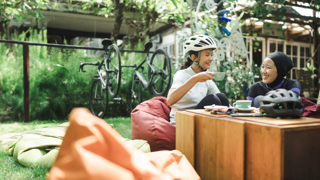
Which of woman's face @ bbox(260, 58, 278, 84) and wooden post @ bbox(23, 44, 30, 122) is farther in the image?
wooden post @ bbox(23, 44, 30, 122)

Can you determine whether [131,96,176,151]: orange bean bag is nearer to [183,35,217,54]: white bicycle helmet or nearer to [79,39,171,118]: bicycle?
[183,35,217,54]: white bicycle helmet

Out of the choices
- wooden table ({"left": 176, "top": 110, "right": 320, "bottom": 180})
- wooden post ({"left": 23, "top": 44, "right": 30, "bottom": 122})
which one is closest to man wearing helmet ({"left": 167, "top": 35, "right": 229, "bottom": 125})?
wooden table ({"left": 176, "top": 110, "right": 320, "bottom": 180})

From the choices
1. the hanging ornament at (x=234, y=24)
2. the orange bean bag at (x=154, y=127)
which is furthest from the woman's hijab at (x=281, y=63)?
the hanging ornament at (x=234, y=24)

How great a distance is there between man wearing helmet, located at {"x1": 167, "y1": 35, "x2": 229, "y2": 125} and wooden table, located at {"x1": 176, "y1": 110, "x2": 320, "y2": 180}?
54 cm

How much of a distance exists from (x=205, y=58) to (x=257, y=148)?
141 centimetres

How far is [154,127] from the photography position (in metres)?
2.52

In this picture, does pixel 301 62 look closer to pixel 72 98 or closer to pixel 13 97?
pixel 72 98

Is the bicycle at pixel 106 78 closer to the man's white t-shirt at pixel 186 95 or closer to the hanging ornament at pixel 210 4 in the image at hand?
the man's white t-shirt at pixel 186 95

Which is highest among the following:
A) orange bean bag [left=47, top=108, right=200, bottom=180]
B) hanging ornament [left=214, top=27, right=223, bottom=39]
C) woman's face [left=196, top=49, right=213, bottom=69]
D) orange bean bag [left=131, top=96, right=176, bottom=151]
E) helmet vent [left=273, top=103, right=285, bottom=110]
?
hanging ornament [left=214, top=27, right=223, bottom=39]

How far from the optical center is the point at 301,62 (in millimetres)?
10797

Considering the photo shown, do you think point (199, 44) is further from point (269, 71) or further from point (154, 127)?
point (154, 127)

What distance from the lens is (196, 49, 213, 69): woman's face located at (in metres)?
2.57

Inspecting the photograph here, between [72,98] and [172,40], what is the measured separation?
590 cm

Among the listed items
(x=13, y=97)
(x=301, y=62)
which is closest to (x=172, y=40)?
(x=301, y=62)
